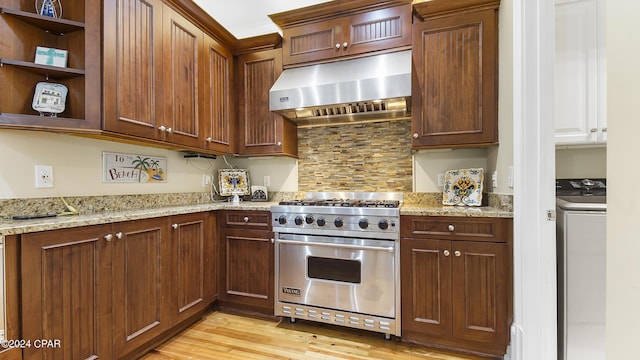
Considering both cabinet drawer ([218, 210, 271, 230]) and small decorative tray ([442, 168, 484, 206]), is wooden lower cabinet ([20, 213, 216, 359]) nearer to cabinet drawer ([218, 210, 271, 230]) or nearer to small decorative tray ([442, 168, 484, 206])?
cabinet drawer ([218, 210, 271, 230])

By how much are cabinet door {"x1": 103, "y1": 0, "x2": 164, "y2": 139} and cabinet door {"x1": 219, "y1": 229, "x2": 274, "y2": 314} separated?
3.30 ft

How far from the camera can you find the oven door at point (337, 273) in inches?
75.7

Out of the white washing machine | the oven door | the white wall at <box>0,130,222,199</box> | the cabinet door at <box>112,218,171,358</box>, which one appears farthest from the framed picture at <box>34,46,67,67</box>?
the white washing machine

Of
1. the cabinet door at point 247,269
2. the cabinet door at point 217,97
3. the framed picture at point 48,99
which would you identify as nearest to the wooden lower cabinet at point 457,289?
the cabinet door at point 247,269

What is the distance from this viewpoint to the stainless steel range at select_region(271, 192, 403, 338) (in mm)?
1911

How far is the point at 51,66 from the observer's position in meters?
1.47

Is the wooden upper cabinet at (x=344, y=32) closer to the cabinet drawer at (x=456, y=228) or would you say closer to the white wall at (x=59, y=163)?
the cabinet drawer at (x=456, y=228)

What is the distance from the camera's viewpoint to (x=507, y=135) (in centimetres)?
175

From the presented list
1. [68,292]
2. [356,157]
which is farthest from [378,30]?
[68,292]

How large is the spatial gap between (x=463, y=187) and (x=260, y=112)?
188 cm

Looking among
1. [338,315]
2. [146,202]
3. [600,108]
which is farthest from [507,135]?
[146,202]

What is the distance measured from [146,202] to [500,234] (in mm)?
2519

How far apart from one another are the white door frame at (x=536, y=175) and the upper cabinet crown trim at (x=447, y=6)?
18.8 inches

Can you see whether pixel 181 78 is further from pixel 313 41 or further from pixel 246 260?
pixel 246 260
